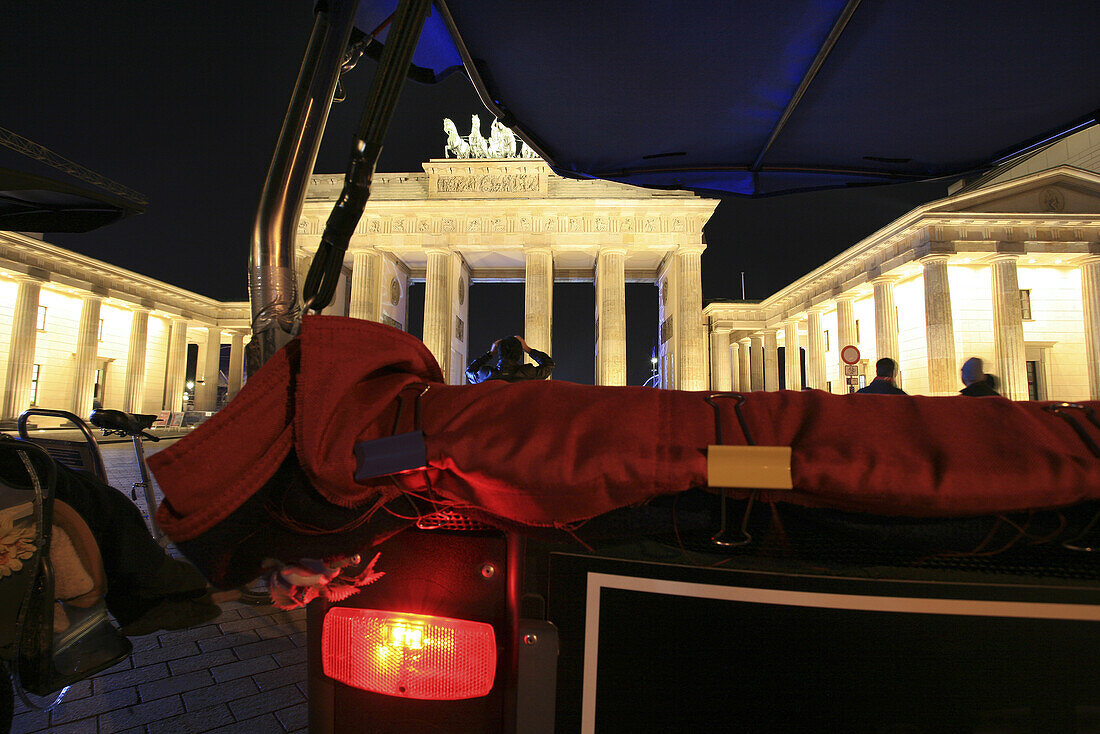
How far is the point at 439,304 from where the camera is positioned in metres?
26.7

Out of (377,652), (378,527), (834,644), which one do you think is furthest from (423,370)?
(834,644)

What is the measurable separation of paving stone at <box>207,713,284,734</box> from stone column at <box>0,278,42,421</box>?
3581 centimetres

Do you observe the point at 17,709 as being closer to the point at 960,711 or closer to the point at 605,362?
the point at 960,711

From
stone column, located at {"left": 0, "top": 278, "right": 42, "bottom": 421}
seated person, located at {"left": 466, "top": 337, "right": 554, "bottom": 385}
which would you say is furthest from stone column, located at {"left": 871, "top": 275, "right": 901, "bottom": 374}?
stone column, located at {"left": 0, "top": 278, "right": 42, "bottom": 421}

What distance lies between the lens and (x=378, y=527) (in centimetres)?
88

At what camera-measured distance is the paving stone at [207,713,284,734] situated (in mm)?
2211

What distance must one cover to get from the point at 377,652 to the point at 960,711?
3.23 feet

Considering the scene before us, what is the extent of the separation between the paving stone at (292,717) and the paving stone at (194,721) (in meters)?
0.21

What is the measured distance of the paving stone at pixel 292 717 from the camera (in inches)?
89.1

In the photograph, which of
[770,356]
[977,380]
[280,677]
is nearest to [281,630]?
[280,677]

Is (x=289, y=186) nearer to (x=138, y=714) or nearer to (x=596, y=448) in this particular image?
(x=596, y=448)

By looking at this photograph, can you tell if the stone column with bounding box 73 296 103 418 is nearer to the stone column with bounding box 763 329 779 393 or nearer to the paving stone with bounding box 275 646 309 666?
the paving stone with bounding box 275 646 309 666

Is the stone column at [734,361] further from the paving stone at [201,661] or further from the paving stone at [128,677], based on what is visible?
the paving stone at [128,677]

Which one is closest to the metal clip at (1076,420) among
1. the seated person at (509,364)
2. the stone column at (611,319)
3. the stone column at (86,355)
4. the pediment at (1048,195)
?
the seated person at (509,364)
